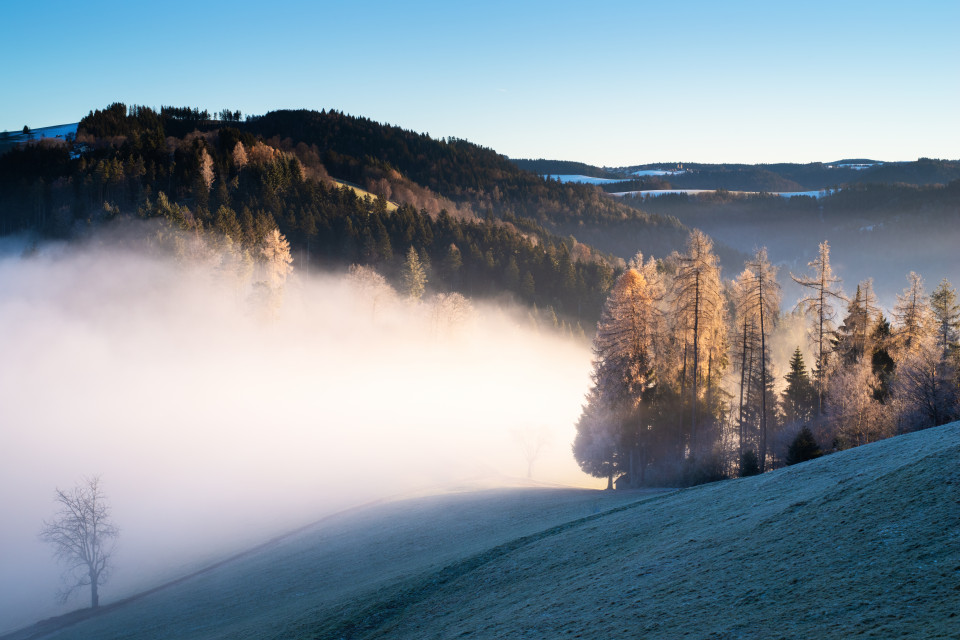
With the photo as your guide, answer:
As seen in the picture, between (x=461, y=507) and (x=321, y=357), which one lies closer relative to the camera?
(x=461, y=507)

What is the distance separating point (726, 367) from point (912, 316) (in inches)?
522

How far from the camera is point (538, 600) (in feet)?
46.6

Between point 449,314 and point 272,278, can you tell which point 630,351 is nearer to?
point 449,314

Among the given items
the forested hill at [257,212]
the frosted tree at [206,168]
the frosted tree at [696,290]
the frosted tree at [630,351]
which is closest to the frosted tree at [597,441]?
the frosted tree at [630,351]

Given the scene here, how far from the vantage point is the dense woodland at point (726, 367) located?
3531cm

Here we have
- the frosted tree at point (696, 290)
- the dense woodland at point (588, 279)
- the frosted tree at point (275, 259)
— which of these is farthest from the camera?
the frosted tree at point (275, 259)

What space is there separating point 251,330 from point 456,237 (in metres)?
48.6

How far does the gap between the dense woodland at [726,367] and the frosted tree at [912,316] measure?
8 cm

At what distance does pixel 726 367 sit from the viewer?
4678 cm

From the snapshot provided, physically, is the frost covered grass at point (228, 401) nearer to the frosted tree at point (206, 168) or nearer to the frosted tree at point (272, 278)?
the frosted tree at point (272, 278)

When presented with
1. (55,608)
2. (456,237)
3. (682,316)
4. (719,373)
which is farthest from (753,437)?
(456,237)

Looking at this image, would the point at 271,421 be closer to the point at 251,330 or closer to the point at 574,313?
the point at 251,330

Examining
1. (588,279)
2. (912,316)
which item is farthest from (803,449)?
(588,279)

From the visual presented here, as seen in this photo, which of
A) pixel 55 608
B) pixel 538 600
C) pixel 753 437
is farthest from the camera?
pixel 753 437
